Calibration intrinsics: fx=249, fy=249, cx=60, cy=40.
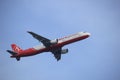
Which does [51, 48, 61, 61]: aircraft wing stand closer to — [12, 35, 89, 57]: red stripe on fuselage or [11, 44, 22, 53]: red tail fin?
[12, 35, 89, 57]: red stripe on fuselage

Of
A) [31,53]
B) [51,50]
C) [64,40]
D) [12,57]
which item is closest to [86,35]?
[64,40]

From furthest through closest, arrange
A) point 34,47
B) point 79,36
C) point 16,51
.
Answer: point 16,51, point 34,47, point 79,36

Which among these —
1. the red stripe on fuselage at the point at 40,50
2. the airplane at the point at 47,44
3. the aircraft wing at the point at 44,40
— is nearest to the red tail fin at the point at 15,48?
the airplane at the point at 47,44

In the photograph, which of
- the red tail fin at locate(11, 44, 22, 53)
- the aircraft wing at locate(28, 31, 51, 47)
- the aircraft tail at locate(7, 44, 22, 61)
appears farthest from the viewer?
the red tail fin at locate(11, 44, 22, 53)

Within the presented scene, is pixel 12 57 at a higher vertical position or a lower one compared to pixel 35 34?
lower

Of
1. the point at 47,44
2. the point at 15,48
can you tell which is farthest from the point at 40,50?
the point at 15,48

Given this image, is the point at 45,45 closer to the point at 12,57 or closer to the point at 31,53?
the point at 31,53

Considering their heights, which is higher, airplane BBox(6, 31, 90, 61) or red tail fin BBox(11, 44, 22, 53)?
red tail fin BBox(11, 44, 22, 53)

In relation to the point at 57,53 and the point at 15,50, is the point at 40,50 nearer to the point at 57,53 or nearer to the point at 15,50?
the point at 57,53

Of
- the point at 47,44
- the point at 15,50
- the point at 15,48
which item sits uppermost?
the point at 15,48

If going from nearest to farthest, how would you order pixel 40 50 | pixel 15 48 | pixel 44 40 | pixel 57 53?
pixel 44 40 < pixel 40 50 < pixel 57 53 < pixel 15 48

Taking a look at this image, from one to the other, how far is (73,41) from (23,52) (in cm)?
1986

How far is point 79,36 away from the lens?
85.8 m

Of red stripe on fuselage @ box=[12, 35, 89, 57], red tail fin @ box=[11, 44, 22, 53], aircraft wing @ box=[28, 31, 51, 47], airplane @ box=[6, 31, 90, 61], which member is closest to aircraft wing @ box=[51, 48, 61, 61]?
airplane @ box=[6, 31, 90, 61]
